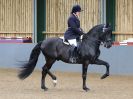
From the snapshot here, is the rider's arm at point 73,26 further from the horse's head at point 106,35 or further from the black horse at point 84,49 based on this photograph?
the horse's head at point 106,35

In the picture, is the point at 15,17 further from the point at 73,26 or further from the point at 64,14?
the point at 73,26

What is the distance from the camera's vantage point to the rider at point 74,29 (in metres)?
17.3

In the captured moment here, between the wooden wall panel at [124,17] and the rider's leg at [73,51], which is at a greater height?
the wooden wall panel at [124,17]

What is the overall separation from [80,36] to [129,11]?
7.05 metres

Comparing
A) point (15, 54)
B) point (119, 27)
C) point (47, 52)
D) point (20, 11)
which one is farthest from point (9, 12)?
point (47, 52)

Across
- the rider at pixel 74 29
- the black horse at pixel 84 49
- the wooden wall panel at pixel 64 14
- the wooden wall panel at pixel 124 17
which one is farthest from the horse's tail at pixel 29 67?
the wooden wall panel at pixel 64 14

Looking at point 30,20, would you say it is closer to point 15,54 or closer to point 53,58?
point 15,54

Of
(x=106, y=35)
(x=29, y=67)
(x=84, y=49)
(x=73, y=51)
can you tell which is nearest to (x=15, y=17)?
(x=29, y=67)

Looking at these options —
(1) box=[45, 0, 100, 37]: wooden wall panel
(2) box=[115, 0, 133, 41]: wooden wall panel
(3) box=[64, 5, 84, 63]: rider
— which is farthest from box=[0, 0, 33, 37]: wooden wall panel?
(3) box=[64, 5, 84, 63]: rider

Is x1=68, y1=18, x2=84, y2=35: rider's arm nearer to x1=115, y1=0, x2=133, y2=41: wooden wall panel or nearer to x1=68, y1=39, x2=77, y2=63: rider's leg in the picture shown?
x1=68, y1=39, x2=77, y2=63: rider's leg

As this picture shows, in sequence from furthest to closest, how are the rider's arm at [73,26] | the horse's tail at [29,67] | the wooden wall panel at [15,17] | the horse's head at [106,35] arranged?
the wooden wall panel at [15,17] → the horse's tail at [29,67] → the rider's arm at [73,26] → the horse's head at [106,35]

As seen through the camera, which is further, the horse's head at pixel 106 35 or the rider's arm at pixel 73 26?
the rider's arm at pixel 73 26

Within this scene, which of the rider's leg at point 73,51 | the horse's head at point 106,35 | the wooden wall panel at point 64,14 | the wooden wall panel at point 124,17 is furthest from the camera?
the wooden wall panel at point 64,14

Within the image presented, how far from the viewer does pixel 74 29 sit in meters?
17.3
